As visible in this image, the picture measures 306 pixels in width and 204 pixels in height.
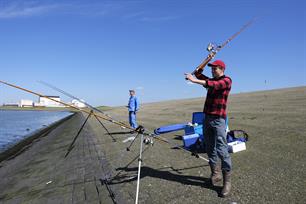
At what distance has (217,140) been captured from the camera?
543 cm

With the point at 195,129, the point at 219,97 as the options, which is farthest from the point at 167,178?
the point at 195,129

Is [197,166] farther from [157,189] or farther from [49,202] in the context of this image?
[49,202]

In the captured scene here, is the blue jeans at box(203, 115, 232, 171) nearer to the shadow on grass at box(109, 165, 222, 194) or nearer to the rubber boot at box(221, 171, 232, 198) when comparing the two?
the rubber boot at box(221, 171, 232, 198)

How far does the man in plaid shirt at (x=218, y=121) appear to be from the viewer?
5.28 meters

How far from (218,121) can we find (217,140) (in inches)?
14.7

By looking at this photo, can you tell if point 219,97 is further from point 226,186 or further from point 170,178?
point 170,178

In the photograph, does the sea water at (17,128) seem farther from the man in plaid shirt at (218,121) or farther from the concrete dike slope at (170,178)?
the man in plaid shirt at (218,121)

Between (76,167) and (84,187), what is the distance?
2930mm

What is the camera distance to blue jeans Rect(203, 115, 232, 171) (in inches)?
210

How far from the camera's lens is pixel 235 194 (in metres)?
5.26

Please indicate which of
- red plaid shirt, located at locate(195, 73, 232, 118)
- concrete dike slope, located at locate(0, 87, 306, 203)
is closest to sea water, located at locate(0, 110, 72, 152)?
concrete dike slope, located at locate(0, 87, 306, 203)

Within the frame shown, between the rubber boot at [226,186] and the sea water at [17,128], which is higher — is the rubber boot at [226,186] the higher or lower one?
the higher one

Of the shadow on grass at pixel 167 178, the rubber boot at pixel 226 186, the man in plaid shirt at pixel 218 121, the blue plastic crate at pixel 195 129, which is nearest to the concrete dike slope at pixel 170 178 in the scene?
the shadow on grass at pixel 167 178

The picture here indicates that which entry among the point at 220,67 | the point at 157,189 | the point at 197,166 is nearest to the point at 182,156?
the point at 197,166
